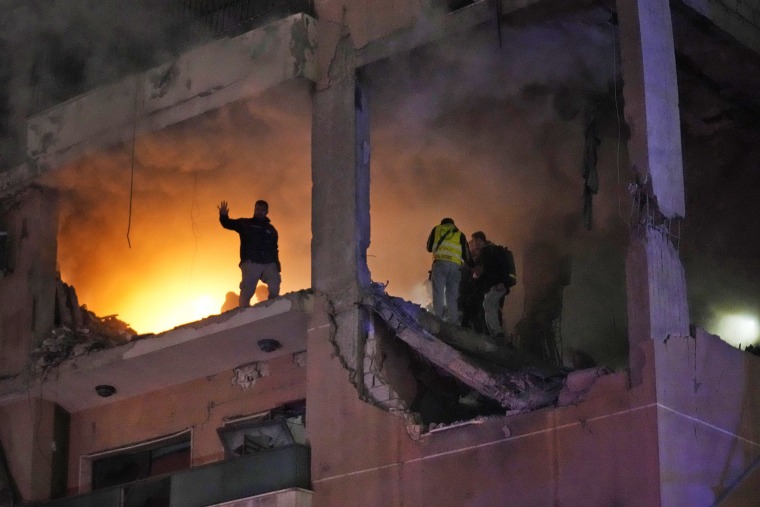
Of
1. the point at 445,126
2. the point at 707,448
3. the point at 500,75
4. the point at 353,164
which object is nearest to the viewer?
the point at 707,448

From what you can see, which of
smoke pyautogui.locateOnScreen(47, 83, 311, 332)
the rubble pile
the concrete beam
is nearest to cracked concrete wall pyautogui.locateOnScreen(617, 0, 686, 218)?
the concrete beam

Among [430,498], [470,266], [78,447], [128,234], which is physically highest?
[128,234]

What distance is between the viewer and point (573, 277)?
19500 millimetres

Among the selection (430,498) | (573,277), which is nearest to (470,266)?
(573,277)

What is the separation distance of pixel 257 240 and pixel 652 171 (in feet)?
17.2

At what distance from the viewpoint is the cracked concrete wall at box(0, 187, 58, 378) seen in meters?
19.0

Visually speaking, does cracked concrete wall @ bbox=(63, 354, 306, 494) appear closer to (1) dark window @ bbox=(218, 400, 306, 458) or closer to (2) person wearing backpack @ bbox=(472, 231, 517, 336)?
(1) dark window @ bbox=(218, 400, 306, 458)

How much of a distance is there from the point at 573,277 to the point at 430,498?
536cm

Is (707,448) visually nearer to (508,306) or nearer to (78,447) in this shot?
(508,306)

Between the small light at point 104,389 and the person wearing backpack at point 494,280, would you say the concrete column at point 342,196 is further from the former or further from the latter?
the small light at point 104,389

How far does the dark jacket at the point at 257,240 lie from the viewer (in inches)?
711

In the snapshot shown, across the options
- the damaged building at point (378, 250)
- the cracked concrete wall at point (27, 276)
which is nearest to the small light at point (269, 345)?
the damaged building at point (378, 250)

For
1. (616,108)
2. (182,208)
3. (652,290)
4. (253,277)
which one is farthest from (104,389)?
(652,290)

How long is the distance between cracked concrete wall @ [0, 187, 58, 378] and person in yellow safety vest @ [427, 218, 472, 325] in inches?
202
